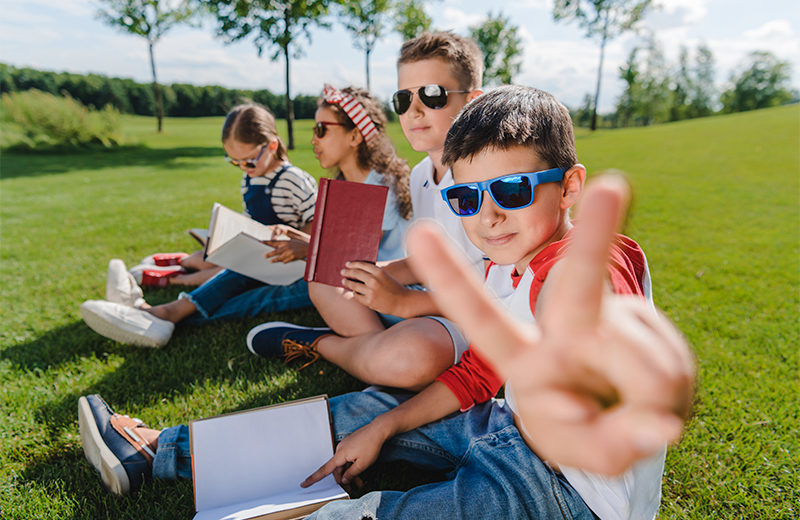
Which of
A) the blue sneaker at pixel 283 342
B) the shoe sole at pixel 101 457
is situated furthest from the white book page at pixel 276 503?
the blue sneaker at pixel 283 342

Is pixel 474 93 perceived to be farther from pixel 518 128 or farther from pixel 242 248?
pixel 242 248

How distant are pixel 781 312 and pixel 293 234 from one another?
338 centimetres

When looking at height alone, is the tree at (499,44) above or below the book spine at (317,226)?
above

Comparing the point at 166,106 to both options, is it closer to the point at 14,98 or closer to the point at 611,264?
the point at 14,98

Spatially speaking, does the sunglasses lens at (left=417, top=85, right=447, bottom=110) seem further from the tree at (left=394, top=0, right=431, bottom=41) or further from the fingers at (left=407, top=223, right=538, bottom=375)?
the tree at (left=394, top=0, right=431, bottom=41)

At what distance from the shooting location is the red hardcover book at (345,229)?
1850 millimetres

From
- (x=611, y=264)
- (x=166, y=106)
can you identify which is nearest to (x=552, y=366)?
(x=611, y=264)

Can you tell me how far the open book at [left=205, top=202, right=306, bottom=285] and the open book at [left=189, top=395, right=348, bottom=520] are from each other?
1.03 metres

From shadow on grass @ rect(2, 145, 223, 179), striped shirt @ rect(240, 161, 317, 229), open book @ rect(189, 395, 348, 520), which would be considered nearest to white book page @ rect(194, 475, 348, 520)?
open book @ rect(189, 395, 348, 520)

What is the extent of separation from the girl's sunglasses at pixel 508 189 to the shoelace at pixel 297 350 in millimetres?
1371

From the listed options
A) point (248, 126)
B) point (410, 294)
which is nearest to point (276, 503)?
point (410, 294)

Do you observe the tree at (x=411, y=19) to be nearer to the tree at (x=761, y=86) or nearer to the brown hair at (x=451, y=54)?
the brown hair at (x=451, y=54)

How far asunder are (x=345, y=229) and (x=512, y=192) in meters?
0.85

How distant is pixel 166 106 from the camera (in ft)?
137
